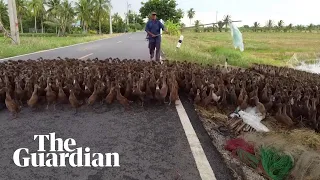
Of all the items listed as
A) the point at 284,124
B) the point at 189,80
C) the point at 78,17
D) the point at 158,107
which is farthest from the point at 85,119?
the point at 78,17

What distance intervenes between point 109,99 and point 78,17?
5961cm

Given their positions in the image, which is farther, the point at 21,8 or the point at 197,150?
the point at 21,8

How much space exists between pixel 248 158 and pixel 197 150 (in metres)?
0.59

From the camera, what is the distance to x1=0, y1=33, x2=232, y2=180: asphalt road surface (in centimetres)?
313

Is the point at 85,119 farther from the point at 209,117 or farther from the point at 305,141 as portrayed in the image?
the point at 305,141

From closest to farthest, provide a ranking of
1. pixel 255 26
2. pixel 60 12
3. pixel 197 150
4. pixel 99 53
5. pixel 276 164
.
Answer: pixel 276 164
pixel 197 150
pixel 99 53
pixel 60 12
pixel 255 26

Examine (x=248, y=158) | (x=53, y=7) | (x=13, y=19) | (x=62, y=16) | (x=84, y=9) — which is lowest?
(x=248, y=158)

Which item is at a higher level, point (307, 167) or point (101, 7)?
point (101, 7)

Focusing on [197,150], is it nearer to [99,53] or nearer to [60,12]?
[99,53]

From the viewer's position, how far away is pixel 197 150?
145 inches

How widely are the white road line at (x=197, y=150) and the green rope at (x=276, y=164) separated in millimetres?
606

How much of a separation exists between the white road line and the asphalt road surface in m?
0.02

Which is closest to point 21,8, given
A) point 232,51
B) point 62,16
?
point 62,16

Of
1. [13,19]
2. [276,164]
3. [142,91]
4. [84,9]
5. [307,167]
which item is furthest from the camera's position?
[84,9]
